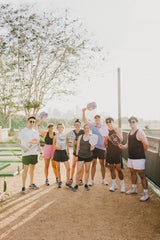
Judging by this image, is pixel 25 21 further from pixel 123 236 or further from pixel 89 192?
pixel 123 236

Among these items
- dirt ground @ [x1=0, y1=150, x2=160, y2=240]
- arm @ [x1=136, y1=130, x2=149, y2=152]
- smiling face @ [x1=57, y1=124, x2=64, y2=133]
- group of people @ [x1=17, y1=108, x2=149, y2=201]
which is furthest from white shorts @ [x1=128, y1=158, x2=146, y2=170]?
smiling face @ [x1=57, y1=124, x2=64, y2=133]

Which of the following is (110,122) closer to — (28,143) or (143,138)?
(143,138)

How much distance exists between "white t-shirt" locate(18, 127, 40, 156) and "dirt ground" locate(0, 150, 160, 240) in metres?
1.10

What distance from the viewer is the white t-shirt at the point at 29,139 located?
5.52m

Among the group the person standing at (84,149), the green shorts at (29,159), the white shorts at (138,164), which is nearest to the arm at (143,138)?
the white shorts at (138,164)

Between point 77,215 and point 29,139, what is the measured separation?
2.20m

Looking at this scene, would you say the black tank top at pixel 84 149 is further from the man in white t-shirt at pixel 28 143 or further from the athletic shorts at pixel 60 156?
the man in white t-shirt at pixel 28 143

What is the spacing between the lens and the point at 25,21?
12.1m

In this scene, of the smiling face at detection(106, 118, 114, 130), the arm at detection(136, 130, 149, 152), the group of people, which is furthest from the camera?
the smiling face at detection(106, 118, 114, 130)

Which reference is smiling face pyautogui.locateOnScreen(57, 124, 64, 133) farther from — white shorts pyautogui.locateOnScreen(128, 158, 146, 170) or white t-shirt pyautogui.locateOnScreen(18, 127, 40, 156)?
white shorts pyautogui.locateOnScreen(128, 158, 146, 170)

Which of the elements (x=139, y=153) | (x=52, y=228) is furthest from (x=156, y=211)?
(x=52, y=228)

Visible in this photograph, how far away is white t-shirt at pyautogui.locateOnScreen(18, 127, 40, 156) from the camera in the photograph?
18.1ft

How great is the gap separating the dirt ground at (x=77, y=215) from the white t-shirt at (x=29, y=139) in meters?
1.10

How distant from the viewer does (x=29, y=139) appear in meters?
5.54
